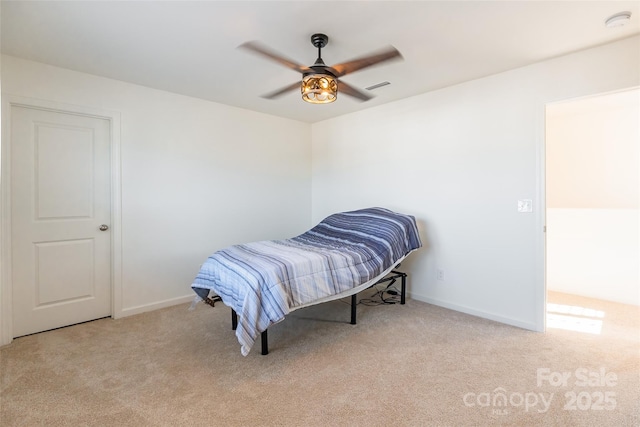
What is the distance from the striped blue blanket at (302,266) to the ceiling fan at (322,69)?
125 cm

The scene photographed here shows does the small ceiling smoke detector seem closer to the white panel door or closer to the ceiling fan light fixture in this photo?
the ceiling fan light fixture

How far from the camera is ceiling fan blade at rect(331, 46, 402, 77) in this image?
1.85 metres

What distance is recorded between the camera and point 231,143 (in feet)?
13.3

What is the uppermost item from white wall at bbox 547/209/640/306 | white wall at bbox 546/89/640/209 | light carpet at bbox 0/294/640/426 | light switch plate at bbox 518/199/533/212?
white wall at bbox 546/89/640/209

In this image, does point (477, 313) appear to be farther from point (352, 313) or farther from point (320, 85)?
point (320, 85)

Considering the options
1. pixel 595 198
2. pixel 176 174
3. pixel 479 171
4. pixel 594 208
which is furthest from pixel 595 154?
pixel 176 174

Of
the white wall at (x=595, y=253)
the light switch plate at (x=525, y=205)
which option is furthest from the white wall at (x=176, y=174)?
the white wall at (x=595, y=253)

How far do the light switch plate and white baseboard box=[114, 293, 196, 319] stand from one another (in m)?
3.56

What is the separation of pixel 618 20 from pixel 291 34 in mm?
2161

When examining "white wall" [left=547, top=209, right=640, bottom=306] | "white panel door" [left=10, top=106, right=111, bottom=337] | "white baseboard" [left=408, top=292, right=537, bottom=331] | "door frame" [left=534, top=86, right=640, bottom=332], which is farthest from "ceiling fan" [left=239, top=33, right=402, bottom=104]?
"white wall" [left=547, top=209, right=640, bottom=306]

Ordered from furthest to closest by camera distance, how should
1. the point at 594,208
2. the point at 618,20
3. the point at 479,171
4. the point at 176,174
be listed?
the point at 594,208 < the point at 176,174 < the point at 479,171 < the point at 618,20

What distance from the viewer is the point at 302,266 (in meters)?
2.47

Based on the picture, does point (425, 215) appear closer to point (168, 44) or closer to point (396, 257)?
point (396, 257)

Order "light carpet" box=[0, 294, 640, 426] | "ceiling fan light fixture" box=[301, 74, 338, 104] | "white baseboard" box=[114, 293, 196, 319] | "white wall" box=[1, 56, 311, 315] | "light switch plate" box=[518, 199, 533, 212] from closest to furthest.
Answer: "light carpet" box=[0, 294, 640, 426] → "ceiling fan light fixture" box=[301, 74, 338, 104] → "light switch plate" box=[518, 199, 533, 212] → "white wall" box=[1, 56, 311, 315] → "white baseboard" box=[114, 293, 196, 319]
